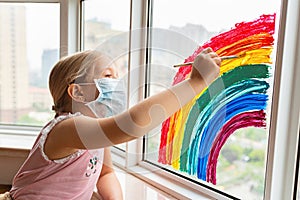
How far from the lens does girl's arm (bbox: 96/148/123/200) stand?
1.11m

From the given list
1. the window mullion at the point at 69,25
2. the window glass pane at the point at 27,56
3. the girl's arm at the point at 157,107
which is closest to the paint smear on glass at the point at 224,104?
the girl's arm at the point at 157,107

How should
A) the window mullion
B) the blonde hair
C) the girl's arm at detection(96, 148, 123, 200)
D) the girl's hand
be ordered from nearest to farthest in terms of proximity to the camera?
the girl's hand, the blonde hair, the girl's arm at detection(96, 148, 123, 200), the window mullion

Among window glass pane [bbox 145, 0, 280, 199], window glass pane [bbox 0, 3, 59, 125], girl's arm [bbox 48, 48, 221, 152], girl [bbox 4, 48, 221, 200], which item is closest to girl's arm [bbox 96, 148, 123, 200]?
girl [bbox 4, 48, 221, 200]

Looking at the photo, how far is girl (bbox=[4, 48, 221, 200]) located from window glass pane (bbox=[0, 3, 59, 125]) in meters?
0.80

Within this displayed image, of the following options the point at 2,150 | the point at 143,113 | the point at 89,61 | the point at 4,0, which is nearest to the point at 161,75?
the point at 89,61

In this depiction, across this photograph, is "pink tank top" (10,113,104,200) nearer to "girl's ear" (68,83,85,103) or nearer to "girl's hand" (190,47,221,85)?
"girl's ear" (68,83,85,103)

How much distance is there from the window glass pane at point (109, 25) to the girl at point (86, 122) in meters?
0.17

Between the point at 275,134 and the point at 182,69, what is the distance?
35 cm

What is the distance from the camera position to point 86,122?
31.7 inches

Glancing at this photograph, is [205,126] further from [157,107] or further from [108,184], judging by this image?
[108,184]

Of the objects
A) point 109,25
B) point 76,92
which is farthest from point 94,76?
point 109,25

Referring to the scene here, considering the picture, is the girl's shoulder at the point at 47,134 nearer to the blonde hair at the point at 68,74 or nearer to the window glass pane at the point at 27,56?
the blonde hair at the point at 68,74

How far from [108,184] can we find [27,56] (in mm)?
966

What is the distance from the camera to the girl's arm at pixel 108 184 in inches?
43.8
